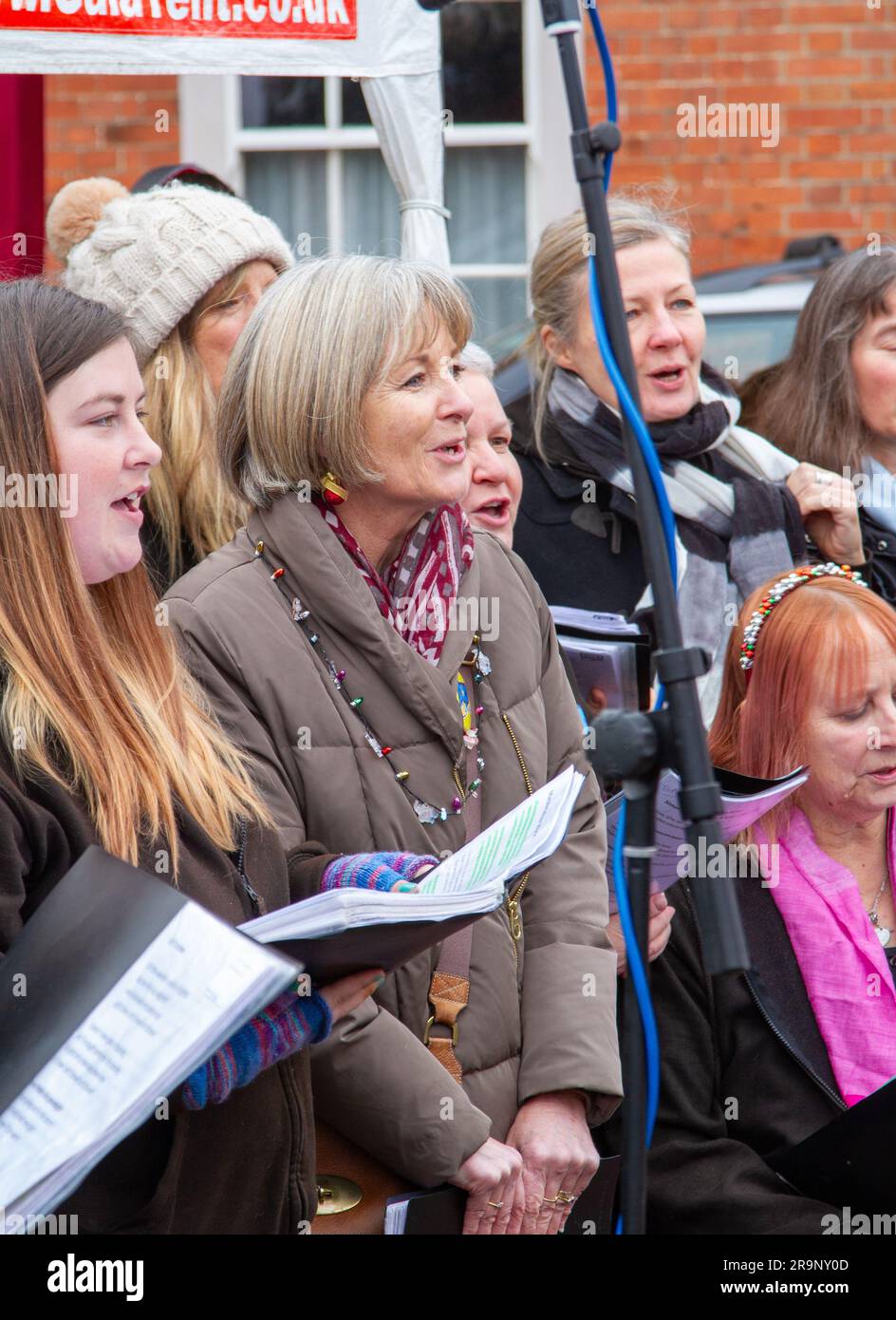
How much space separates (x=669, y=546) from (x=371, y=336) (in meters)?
0.98

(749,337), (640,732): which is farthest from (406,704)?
(749,337)

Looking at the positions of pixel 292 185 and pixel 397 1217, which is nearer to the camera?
pixel 397 1217

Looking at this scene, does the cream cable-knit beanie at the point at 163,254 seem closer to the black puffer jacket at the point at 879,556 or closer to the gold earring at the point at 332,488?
the gold earring at the point at 332,488

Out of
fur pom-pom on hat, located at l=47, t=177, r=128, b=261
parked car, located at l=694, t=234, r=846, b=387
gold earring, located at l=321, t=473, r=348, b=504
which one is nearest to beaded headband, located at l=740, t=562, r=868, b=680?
gold earring, located at l=321, t=473, r=348, b=504

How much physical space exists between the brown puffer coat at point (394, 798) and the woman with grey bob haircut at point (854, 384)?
5.35ft

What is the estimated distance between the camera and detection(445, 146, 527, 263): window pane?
8.33m

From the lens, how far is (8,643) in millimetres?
1934

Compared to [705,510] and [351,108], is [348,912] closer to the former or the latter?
[705,510]

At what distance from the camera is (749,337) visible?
20.6 feet

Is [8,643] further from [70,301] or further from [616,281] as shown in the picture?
[616,281]

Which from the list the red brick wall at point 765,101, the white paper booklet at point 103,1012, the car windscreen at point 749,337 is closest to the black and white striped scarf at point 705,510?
the white paper booklet at point 103,1012

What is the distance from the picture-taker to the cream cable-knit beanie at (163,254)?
11.0 ft

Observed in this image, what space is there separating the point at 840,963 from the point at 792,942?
0.09 meters
